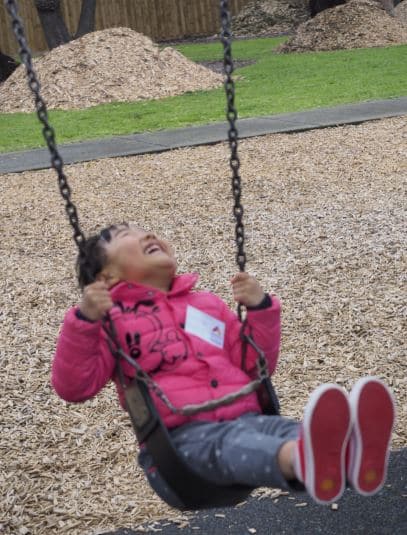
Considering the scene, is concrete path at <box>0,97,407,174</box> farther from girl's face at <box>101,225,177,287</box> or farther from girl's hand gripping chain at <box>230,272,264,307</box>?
girl's hand gripping chain at <box>230,272,264,307</box>

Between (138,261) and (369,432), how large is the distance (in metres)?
0.78

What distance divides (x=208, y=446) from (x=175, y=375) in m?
0.23

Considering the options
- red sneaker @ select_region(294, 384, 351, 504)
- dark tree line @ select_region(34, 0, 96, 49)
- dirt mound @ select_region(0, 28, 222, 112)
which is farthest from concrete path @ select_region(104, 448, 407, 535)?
dark tree line @ select_region(34, 0, 96, 49)

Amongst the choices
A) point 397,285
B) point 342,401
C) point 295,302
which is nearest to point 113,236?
point 342,401

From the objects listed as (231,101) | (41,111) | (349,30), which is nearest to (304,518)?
(231,101)

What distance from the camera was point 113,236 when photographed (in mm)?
2521

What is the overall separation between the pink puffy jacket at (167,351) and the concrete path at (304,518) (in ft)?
2.15

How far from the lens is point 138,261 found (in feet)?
8.11

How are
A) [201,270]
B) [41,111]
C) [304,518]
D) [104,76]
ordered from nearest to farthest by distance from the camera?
[41,111] < [304,518] < [201,270] < [104,76]

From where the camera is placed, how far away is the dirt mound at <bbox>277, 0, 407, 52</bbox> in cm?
1612

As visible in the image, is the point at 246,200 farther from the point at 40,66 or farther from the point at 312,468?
the point at 40,66

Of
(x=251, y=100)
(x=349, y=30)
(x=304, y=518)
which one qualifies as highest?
(x=304, y=518)

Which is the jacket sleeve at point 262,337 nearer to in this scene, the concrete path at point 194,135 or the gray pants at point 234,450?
the gray pants at point 234,450

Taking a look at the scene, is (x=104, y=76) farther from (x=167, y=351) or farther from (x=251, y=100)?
(x=167, y=351)
